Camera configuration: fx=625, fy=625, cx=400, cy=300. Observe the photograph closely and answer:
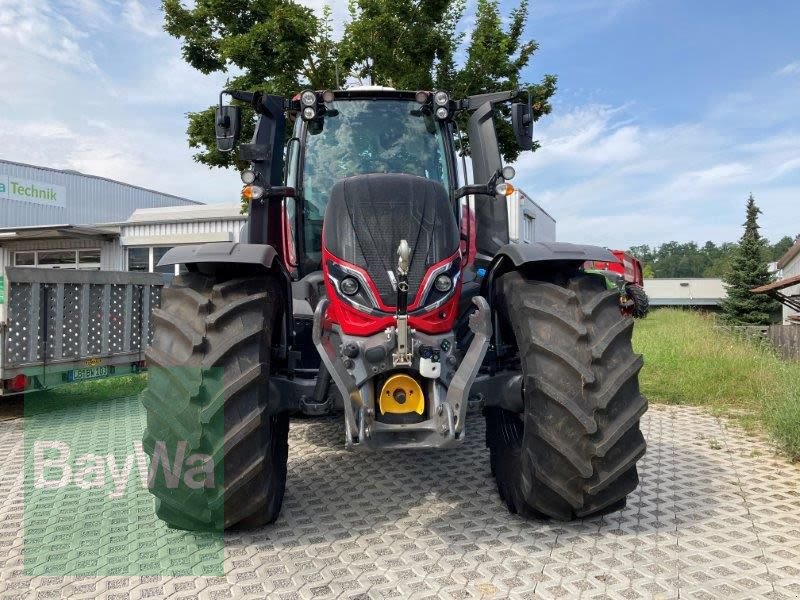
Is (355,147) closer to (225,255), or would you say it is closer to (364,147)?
(364,147)

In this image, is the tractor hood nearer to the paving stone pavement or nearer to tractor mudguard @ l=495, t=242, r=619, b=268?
tractor mudguard @ l=495, t=242, r=619, b=268

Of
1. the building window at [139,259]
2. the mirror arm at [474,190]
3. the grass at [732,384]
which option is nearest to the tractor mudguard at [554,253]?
the mirror arm at [474,190]

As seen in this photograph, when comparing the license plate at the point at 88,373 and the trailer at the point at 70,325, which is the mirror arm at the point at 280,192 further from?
the license plate at the point at 88,373

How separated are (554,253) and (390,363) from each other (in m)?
1.07

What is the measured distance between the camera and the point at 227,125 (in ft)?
13.9

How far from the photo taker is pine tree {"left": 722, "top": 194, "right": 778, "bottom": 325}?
2855 cm

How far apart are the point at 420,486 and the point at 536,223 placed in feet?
70.7

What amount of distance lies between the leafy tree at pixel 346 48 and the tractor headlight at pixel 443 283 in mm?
8154

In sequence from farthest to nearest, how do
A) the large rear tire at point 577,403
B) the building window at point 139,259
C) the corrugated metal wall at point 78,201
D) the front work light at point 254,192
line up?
the corrugated metal wall at point 78,201 → the building window at point 139,259 → the front work light at point 254,192 → the large rear tire at point 577,403

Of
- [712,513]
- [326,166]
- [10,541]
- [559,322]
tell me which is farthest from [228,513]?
[712,513]

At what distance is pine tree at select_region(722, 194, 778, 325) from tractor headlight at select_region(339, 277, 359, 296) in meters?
29.1

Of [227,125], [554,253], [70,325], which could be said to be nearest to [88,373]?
[70,325]

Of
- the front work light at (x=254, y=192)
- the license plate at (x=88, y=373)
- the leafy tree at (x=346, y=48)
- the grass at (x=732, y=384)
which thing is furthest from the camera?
the leafy tree at (x=346, y=48)

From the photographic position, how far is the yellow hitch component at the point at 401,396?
10.1 feet
